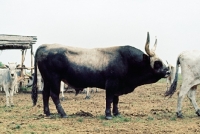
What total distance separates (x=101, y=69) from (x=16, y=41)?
12.1m

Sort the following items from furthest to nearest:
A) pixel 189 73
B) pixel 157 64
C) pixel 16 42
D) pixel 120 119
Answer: pixel 16 42 → pixel 189 73 → pixel 157 64 → pixel 120 119

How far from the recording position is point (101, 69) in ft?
33.6

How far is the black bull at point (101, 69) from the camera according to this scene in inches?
402

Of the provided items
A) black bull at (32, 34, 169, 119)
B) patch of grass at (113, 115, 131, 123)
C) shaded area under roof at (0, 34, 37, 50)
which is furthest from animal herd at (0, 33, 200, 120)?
shaded area under roof at (0, 34, 37, 50)

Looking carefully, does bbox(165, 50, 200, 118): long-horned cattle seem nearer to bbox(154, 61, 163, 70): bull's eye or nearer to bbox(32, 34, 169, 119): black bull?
bbox(32, 34, 169, 119): black bull

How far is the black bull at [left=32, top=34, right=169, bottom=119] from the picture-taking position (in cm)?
1020

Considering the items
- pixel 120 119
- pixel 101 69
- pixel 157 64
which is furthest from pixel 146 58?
pixel 120 119

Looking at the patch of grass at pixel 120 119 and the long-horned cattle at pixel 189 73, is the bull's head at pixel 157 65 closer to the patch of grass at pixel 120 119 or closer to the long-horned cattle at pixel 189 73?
the long-horned cattle at pixel 189 73

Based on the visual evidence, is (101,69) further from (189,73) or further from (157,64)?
(189,73)

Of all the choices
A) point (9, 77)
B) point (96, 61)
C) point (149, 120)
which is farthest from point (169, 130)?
point (9, 77)

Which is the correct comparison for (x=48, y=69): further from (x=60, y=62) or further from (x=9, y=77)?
(x=9, y=77)

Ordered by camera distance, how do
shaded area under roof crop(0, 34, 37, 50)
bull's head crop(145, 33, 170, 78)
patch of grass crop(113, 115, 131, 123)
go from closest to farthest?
patch of grass crop(113, 115, 131, 123), bull's head crop(145, 33, 170, 78), shaded area under roof crop(0, 34, 37, 50)

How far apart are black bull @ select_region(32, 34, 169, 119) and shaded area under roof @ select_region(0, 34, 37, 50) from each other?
35.2ft

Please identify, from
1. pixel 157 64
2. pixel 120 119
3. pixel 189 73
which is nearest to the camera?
pixel 120 119
